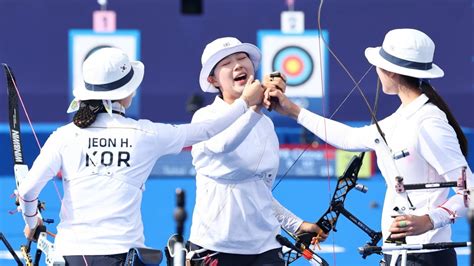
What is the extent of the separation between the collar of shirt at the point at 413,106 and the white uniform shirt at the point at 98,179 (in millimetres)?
999

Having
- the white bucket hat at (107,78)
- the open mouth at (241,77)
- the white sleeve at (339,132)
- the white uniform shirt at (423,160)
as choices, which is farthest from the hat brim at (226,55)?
the white uniform shirt at (423,160)

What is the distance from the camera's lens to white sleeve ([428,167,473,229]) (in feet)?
15.4

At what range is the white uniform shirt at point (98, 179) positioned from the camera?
15.6 feet

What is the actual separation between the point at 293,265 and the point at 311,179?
18.2 feet

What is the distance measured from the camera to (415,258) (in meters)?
4.88

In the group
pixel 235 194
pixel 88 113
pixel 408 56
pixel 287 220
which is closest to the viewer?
pixel 88 113

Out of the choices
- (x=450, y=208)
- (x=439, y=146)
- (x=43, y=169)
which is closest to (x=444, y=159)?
(x=439, y=146)

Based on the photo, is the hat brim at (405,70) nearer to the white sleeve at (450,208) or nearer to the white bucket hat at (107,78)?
the white sleeve at (450,208)

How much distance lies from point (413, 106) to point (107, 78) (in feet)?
4.05

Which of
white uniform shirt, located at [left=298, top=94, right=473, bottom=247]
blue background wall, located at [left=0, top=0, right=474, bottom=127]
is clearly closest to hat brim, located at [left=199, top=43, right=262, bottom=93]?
white uniform shirt, located at [left=298, top=94, right=473, bottom=247]

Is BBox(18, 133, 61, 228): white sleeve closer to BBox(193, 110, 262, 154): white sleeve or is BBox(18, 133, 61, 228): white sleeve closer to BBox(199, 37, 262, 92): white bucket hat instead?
BBox(193, 110, 262, 154): white sleeve

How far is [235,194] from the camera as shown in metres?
5.31

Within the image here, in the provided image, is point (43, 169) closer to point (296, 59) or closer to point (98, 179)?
point (98, 179)

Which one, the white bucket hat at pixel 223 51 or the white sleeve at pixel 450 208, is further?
the white bucket hat at pixel 223 51
